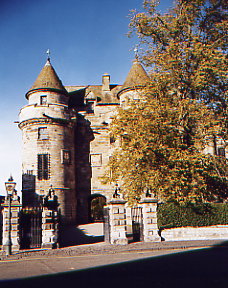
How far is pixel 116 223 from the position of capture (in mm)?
15391

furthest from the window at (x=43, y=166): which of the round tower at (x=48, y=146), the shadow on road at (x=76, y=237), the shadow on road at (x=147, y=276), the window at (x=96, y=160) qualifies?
the shadow on road at (x=147, y=276)

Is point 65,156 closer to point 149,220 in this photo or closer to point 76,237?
point 76,237

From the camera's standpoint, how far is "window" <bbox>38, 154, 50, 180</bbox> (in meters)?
26.4

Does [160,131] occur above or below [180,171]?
above

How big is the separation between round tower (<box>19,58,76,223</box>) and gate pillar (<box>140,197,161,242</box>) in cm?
1221

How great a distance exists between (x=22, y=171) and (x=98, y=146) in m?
8.14

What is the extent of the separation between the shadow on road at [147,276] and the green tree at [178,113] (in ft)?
23.6

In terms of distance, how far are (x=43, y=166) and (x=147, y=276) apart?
20.6 m

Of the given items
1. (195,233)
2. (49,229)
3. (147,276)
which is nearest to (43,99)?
(49,229)

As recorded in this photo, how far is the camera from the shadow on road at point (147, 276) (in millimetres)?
6586

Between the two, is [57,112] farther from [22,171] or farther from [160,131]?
[160,131]

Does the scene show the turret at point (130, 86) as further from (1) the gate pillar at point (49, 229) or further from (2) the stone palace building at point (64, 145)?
(1) the gate pillar at point (49, 229)

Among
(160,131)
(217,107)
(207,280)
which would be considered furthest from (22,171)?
(207,280)

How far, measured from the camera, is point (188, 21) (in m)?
19.0
